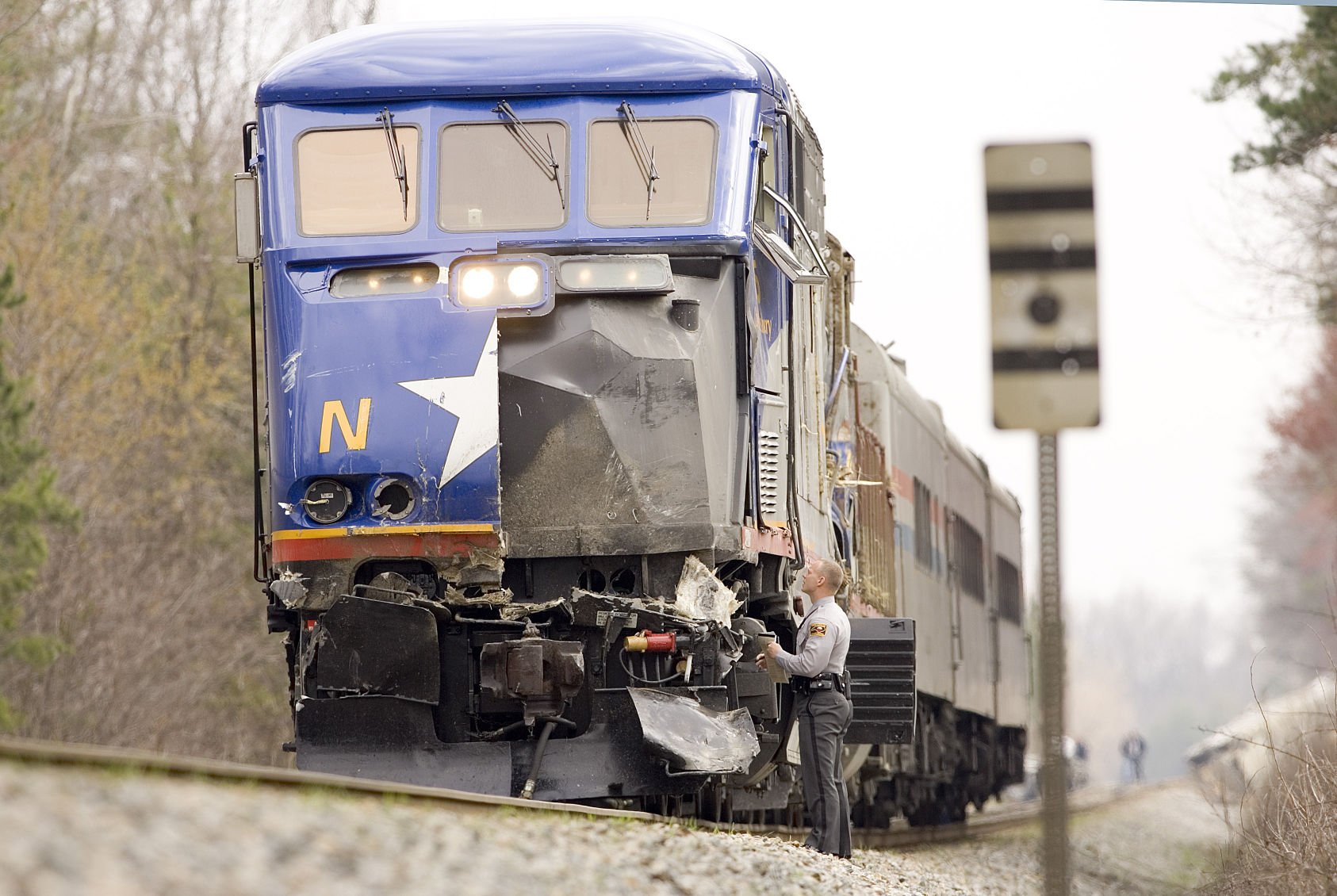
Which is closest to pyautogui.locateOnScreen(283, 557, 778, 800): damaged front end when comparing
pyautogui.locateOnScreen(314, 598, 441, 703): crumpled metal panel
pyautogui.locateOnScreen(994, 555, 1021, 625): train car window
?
pyautogui.locateOnScreen(314, 598, 441, 703): crumpled metal panel

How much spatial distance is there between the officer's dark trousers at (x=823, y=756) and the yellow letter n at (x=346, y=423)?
9.29 feet

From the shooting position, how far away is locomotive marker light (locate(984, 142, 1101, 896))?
20.5 ft

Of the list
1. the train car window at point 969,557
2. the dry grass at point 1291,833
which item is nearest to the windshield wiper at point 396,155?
the dry grass at point 1291,833

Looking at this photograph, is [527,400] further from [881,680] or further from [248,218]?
[881,680]

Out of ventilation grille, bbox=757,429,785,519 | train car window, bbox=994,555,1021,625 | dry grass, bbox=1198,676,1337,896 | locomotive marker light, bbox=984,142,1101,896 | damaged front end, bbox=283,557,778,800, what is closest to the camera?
locomotive marker light, bbox=984,142,1101,896

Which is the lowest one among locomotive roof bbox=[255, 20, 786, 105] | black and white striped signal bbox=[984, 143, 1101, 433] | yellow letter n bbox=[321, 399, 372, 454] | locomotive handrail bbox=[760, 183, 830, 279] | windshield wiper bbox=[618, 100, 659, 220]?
yellow letter n bbox=[321, 399, 372, 454]

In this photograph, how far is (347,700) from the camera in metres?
9.24

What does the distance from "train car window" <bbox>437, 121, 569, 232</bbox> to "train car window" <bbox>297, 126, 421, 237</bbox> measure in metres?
0.17

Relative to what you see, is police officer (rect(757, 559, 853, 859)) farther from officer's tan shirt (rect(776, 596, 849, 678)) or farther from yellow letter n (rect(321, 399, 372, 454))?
yellow letter n (rect(321, 399, 372, 454))

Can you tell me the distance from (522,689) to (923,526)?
844cm

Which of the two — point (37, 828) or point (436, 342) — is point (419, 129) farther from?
point (37, 828)

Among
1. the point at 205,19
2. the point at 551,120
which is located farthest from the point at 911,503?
the point at 205,19

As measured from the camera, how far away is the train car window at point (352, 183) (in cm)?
966

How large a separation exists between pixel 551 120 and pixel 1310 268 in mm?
17104
